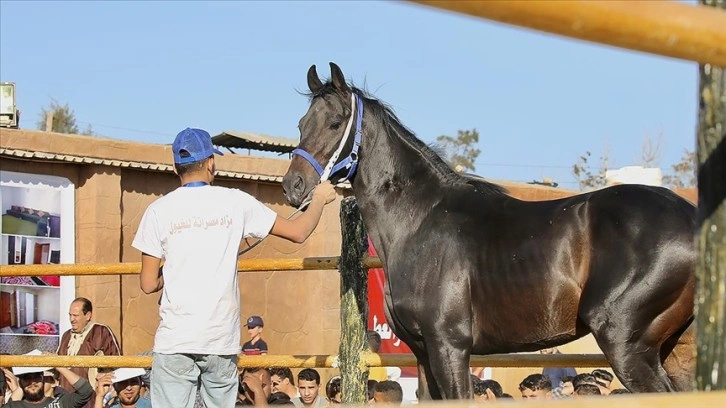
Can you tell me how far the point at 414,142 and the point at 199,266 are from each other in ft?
5.29

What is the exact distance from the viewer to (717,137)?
177 centimetres

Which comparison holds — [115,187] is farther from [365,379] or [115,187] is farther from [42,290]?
[365,379]

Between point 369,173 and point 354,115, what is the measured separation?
1.06 ft

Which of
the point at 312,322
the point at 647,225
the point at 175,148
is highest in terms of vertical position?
the point at 175,148

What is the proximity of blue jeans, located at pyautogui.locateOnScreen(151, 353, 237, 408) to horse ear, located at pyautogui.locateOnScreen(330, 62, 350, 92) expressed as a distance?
1690 millimetres

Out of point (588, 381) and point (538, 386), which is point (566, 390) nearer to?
point (538, 386)

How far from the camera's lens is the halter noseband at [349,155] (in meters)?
5.49

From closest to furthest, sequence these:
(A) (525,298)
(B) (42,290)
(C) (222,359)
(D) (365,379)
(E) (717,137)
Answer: (E) (717,137), (C) (222,359), (A) (525,298), (D) (365,379), (B) (42,290)

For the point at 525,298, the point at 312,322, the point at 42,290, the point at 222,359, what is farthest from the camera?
the point at 312,322

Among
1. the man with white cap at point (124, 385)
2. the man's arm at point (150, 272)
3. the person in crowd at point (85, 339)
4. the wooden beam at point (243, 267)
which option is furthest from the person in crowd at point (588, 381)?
the man's arm at point (150, 272)

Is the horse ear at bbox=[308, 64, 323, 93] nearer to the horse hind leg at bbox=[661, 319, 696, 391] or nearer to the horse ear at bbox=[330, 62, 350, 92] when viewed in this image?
the horse ear at bbox=[330, 62, 350, 92]

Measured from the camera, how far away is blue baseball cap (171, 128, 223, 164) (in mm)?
4719

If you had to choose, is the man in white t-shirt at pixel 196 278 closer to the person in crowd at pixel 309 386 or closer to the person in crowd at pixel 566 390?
the person in crowd at pixel 309 386

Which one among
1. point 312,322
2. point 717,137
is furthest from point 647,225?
point 312,322
